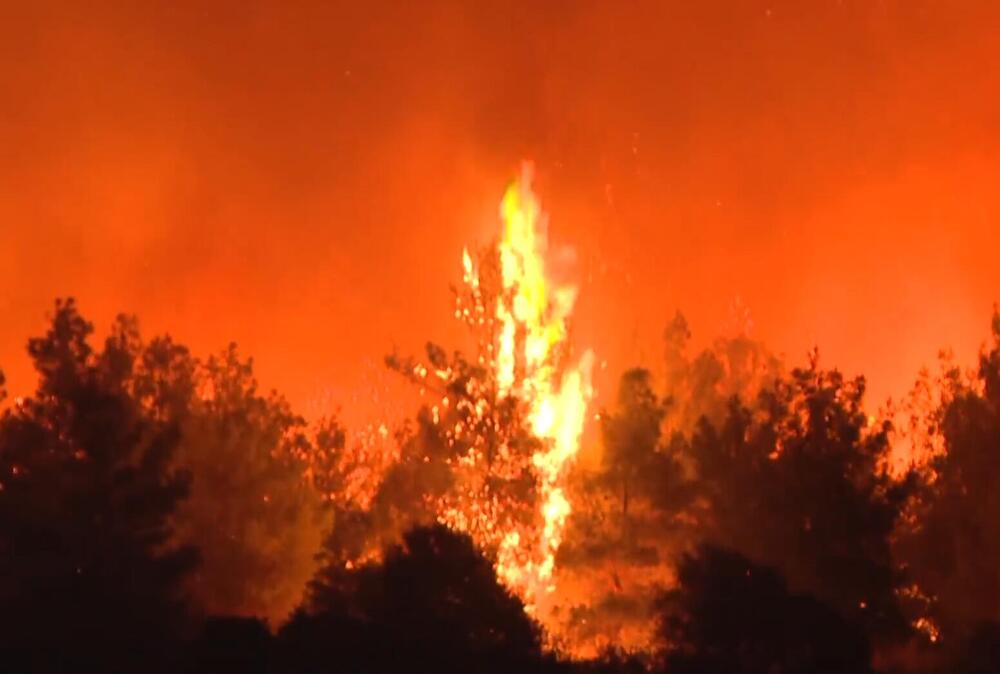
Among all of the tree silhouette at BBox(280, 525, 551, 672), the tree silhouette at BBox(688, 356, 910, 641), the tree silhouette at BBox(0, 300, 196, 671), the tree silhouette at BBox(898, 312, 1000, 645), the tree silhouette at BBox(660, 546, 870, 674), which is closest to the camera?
the tree silhouette at BBox(280, 525, 551, 672)

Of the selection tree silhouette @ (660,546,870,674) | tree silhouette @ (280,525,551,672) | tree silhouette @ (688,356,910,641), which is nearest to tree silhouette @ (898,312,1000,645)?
tree silhouette @ (688,356,910,641)

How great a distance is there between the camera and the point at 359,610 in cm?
2253

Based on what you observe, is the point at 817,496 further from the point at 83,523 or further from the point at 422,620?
the point at 83,523

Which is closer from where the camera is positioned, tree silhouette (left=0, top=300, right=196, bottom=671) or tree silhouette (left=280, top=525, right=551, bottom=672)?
tree silhouette (left=280, top=525, right=551, bottom=672)

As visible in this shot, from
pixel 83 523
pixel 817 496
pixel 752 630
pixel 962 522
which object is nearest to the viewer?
pixel 752 630

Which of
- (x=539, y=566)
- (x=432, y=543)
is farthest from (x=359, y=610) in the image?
(x=539, y=566)

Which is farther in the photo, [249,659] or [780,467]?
[780,467]

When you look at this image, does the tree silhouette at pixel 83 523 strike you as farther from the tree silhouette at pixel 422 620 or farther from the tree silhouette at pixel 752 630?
the tree silhouette at pixel 752 630

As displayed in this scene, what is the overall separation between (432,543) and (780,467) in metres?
8.33

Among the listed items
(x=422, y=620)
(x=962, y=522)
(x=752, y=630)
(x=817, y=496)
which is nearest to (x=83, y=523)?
(x=422, y=620)

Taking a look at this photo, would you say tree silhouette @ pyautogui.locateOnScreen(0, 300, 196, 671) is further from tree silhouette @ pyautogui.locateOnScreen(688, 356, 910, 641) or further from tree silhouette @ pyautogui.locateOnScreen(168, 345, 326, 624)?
tree silhouette @ pyautogui.locateOnScreen(688, 356, 910, 641)

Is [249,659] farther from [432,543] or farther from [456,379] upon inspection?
[456,379]

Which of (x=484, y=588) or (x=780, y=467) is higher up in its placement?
(x=780, y=467)

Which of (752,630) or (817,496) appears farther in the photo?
(817,496)
